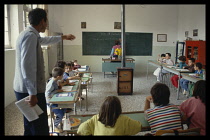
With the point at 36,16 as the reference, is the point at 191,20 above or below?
above

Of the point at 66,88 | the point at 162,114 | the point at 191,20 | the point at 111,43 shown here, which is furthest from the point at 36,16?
the point at 191,20

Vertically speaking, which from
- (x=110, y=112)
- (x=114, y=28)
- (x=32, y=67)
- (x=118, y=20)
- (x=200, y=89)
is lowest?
(x=110, y=112)

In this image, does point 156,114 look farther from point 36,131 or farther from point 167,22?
point 167,22

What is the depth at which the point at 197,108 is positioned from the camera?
1796 millimetres

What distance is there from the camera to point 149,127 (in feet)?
5.65

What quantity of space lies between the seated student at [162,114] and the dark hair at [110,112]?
38cm

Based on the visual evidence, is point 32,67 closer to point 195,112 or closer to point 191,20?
point 195,112

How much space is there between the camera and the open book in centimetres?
163

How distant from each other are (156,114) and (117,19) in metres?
7.62

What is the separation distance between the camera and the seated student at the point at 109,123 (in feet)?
4.81

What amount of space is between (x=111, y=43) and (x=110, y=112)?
761 cm

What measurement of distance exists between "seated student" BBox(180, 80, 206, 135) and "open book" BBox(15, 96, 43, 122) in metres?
1.37

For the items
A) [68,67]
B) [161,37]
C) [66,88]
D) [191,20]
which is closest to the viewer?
[66,88]
